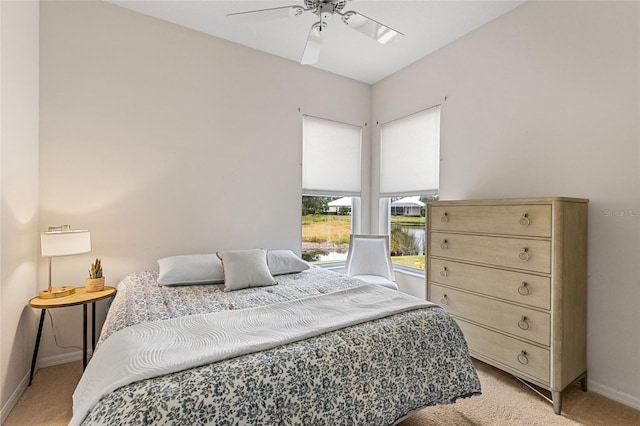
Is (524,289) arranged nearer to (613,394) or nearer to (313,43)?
(613,394)

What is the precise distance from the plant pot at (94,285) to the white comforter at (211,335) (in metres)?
1.12

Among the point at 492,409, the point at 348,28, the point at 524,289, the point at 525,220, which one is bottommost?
the point at 492,409

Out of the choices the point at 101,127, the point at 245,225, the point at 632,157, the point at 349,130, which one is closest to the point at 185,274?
the point at 245,225

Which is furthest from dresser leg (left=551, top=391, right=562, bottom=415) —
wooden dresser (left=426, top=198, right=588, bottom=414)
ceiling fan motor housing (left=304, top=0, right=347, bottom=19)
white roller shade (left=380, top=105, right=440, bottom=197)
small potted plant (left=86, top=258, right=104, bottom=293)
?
small potted plant (left=86, top=258, right=104, bottom=293)

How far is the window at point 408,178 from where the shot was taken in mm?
3193

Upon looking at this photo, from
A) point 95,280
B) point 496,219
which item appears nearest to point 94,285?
point 95,280

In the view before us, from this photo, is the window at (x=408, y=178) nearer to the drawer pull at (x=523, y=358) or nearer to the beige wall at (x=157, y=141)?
the beige wall at (x=157, y=141)

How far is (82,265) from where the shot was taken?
2.41 metres

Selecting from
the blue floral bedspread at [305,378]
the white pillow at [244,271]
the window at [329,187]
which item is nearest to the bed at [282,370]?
the blue floral bedspread at [305,378]

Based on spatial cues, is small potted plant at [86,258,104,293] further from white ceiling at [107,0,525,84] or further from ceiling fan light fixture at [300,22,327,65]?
ceiling fan light fixture at [300,22,327,65]

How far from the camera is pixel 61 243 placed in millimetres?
1977

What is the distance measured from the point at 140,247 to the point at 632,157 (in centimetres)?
372

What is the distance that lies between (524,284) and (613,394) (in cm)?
93

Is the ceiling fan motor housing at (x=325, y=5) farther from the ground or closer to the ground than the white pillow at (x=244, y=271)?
farther from the ground
